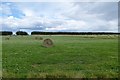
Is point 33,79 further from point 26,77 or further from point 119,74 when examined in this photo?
point 119,74

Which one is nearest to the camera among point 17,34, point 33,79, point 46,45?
point 33,79

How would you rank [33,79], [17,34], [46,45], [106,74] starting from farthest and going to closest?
[17,34] → [46,45] → [106,74] → [33,79]

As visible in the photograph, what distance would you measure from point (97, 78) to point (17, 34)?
263 ft

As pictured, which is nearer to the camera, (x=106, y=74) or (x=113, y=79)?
(x=113, y=79)

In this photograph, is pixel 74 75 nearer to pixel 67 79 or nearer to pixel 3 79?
pixel 67 79

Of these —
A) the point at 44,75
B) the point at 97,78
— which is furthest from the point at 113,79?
the point at 44,75

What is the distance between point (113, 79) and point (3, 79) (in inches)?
183

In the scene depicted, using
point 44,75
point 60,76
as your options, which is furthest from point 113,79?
point 44,75

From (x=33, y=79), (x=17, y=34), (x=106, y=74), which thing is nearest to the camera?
(x=33, y=79)

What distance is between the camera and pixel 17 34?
89688 mm

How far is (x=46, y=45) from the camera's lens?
32.9m

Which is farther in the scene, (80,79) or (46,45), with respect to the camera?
(46,45)

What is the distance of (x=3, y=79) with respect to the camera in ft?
36.0

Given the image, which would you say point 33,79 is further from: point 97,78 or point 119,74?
point 119,74
